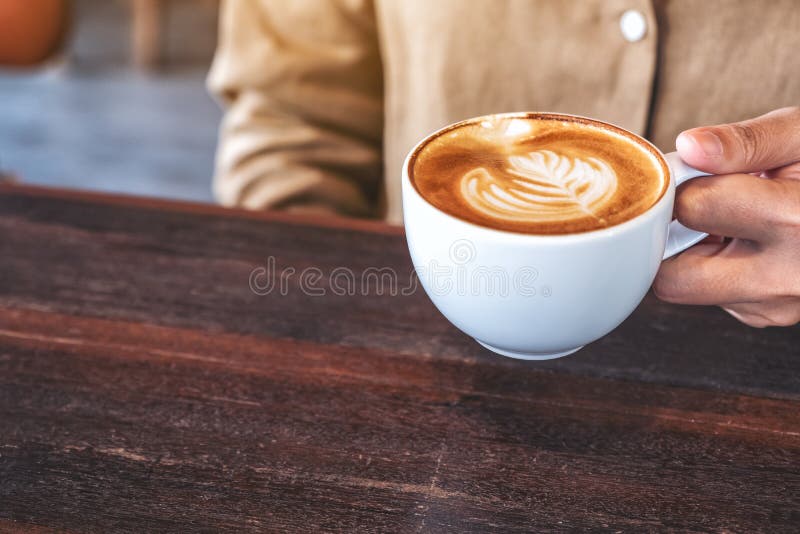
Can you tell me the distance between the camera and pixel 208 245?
2.76 ft

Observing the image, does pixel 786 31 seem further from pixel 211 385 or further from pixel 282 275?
pixel 211 385

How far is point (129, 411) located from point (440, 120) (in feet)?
2.32

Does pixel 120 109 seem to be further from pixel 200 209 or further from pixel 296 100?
pixel 200 209

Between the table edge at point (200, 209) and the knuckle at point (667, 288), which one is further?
the table edge at point (200, 209)

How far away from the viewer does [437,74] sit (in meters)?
1.14

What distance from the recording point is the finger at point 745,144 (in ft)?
2.00

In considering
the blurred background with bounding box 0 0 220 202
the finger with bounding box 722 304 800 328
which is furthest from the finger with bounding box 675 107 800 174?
the blurred background with bounding box 0 0 220 202

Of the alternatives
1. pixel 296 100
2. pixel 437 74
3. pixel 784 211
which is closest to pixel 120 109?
pixel 296 100

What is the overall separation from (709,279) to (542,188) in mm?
167

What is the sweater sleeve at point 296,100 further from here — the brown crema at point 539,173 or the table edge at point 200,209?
the brown crema at point 539,173

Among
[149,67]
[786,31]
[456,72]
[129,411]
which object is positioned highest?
[786,31]

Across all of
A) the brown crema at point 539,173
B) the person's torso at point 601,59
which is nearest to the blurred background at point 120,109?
the person's torso at point 601,59

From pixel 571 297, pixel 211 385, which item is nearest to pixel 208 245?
pixel 211 385

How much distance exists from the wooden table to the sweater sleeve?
0.44 metres
